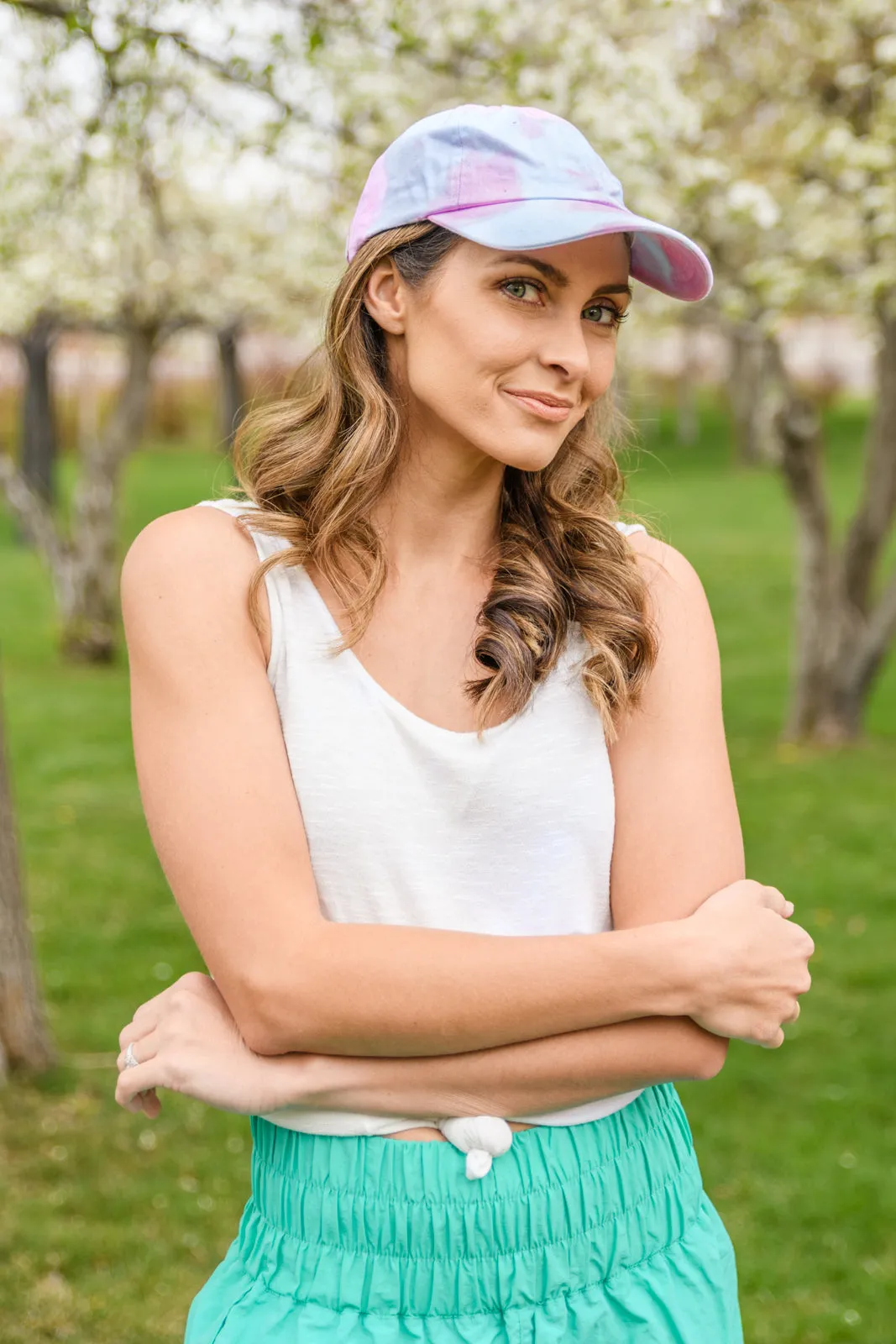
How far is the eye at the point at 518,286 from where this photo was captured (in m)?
1.91

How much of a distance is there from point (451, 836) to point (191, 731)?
1.16 ft

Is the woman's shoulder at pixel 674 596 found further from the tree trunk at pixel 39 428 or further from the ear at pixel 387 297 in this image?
the tree trunk at pixel 39 428

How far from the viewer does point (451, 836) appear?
6.20 ft

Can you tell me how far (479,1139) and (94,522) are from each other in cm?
1222

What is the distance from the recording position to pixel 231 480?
217 inches

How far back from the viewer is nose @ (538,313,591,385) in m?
1.90

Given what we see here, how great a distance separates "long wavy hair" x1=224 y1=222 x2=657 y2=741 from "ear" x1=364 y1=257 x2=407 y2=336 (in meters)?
0.02

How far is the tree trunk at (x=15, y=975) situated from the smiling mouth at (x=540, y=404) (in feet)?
9.65

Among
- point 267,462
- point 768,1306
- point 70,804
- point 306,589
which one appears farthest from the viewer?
point 70,804

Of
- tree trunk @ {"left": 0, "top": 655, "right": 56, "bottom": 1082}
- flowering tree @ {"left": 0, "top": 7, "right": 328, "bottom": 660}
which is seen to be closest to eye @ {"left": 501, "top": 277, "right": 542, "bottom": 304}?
tree trunk @ {"left": 0, "top": 655, "right": 56, "bottom": 1082}

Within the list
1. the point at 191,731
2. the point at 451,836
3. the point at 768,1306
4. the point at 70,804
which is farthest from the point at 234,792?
the point at 70,804

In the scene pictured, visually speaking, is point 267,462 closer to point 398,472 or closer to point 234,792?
point 398,472

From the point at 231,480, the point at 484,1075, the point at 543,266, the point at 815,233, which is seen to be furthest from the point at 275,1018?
the point at 815,233

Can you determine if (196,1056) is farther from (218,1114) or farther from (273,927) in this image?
(218,1114)
